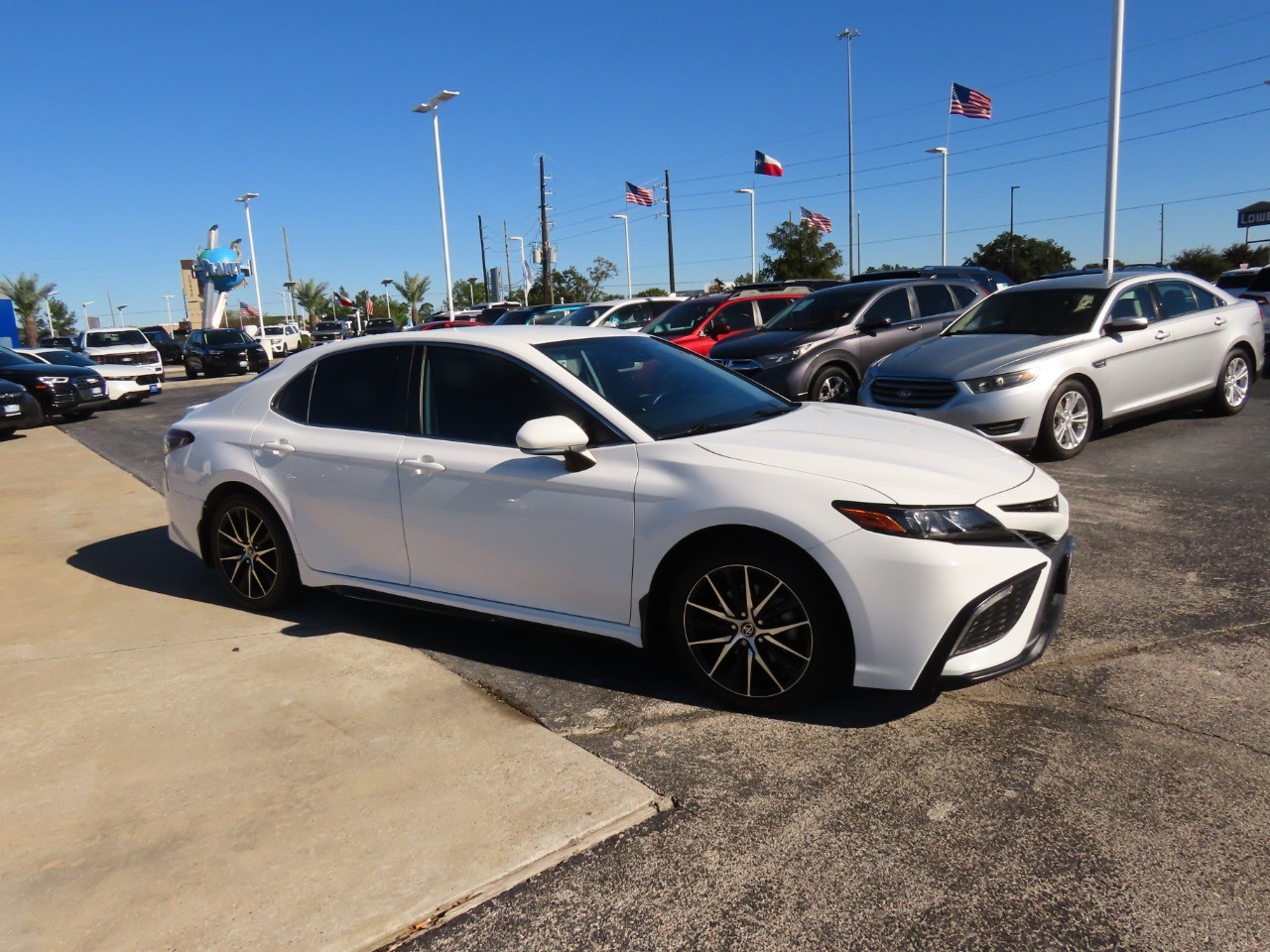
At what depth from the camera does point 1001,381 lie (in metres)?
8.00

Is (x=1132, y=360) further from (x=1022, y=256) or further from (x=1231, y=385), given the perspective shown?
(x=1022, y=256)

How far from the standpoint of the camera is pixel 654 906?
Result: 8.45 ft

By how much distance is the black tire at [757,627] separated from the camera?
11.3 ft

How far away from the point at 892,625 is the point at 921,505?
0.43 m

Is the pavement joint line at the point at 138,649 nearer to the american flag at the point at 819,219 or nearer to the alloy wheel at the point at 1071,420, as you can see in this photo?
the alloy wheel at the point at 1071,420

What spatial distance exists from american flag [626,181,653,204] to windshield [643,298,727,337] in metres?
26.3

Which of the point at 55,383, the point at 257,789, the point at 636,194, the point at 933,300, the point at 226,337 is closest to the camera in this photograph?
the point at 257,789

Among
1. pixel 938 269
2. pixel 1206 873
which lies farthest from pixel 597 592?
pixel 938 269

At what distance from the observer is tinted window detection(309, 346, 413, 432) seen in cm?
461

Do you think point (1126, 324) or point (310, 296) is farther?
point (310, 296)

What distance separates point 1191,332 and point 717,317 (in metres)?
6.48

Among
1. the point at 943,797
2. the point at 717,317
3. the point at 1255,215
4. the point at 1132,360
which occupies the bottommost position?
the point at 943,797

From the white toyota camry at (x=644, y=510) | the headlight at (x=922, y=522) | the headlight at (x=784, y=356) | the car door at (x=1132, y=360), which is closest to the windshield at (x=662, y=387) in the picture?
the white toyota camry at (x=644, y=510)

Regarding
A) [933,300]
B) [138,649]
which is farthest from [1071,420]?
[138,649]
